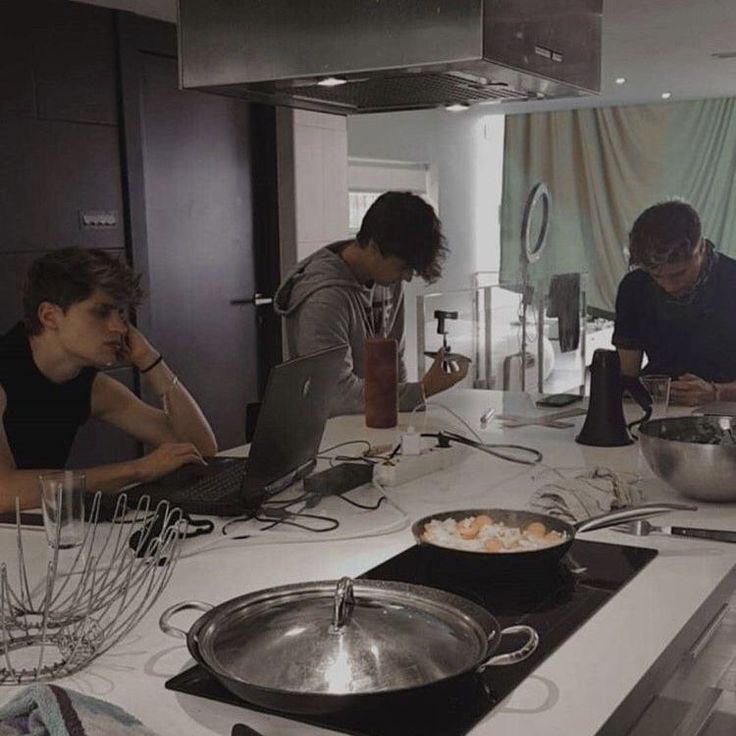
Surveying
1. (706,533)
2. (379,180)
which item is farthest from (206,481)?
(379,180)

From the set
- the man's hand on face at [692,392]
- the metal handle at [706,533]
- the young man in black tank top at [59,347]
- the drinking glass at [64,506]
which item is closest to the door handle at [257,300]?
the young man in black tank top at [59,347]

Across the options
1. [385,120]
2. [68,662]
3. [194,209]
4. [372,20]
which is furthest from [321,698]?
[385,120]

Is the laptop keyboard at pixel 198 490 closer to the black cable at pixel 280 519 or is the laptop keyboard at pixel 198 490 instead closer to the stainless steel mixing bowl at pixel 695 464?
the black cable at pixel 280 519

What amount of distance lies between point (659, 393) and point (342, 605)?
1.38 metres

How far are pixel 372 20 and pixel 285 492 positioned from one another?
2.90 feet

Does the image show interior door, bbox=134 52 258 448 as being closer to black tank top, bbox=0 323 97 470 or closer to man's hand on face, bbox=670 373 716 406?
black tank top, bbox=0 323 97 470

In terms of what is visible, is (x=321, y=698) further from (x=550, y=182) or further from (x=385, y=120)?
(x=550, y=182)

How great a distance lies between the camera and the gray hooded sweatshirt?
8.81ft

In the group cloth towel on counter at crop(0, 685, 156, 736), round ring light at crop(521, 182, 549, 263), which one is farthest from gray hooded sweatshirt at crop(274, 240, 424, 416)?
round ring light at crop(521, 182, 549, 263)

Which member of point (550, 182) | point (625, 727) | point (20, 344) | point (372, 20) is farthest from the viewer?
point (550, 182)

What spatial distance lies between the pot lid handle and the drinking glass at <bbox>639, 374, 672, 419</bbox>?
1326mm

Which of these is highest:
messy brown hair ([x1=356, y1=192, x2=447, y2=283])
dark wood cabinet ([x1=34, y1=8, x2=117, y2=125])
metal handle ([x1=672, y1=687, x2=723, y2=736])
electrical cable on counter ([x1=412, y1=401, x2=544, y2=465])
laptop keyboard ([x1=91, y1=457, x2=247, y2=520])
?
dark wood cabinet ([x1=34, y1=8, x2=117, y2=125])

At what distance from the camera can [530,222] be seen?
311 inches

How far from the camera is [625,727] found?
1069mm
